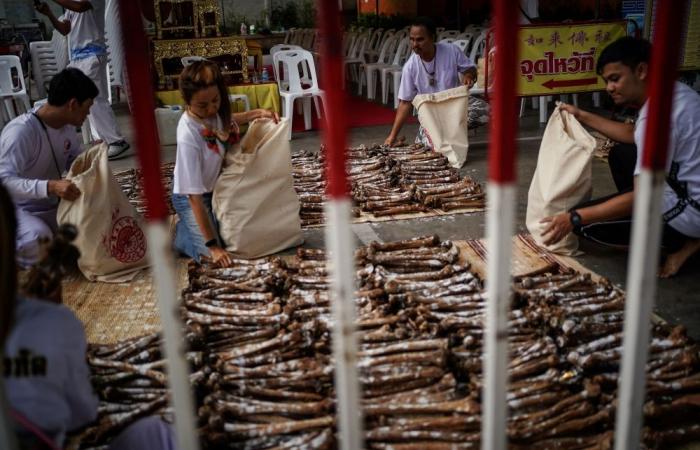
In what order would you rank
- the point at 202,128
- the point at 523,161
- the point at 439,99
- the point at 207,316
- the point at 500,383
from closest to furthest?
the point at 500,383 → the point at 207,316 → the point at 202,128 → the point at 439,99 → the point at 523,161

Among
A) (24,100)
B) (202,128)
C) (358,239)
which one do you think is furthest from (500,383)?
(24,100)

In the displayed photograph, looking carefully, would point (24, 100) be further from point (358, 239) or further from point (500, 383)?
point (500, 383)

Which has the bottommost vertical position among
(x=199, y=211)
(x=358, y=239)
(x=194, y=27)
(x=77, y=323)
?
(x=358, y=239)

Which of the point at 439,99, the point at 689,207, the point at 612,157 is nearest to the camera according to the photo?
the point at 689,207

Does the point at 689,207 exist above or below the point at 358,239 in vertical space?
above

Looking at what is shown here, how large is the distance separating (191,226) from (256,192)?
22.0 inches

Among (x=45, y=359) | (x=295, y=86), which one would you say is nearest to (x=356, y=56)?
(x=295, y=86)

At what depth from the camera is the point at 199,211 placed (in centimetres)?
430

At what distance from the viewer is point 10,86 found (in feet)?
33.0

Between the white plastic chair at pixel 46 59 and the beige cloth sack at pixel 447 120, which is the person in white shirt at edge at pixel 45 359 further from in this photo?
the white plastic chair at pixel 46 59

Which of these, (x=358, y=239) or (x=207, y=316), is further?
(x=358, y=239)

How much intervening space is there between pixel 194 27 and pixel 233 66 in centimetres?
85

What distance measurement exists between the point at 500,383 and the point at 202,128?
3.48 metres

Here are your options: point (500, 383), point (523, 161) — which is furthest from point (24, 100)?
point (500, 383)
